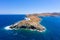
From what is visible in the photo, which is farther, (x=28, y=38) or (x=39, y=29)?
(x=39, y=29)

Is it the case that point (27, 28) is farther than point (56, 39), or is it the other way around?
point (27, 28)

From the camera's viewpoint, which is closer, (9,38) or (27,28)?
(9,38)

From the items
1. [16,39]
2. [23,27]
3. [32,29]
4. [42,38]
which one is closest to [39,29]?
[32,29]

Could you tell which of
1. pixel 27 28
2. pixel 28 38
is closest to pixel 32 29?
pixel 27 28

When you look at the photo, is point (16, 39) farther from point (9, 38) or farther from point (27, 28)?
point (27, 28)

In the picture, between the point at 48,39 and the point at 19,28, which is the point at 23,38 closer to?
Answer: the point at 48,39

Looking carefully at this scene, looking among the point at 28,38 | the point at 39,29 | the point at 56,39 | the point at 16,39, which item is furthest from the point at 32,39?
the point at 39,29

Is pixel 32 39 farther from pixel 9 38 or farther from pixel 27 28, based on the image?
pixel 27 28
